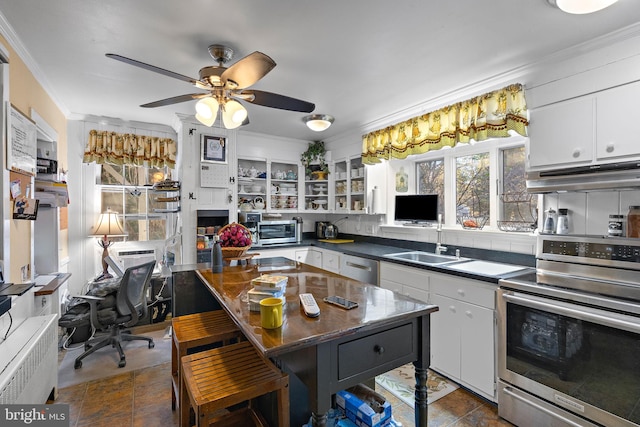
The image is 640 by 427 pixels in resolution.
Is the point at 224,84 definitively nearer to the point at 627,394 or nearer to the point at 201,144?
the point at 201,144

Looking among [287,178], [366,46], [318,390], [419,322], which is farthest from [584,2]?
[287,178]

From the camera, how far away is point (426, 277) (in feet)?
8.30

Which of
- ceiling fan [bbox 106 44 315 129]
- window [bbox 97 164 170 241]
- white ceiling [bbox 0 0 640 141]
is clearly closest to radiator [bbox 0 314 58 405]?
ceiling fan [bbox 106 44 315 129]

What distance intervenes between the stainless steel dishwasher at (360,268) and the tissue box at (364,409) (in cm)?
156

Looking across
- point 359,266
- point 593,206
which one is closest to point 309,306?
point 593,206

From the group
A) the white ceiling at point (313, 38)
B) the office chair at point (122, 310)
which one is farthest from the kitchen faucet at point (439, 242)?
the office chair at point (122, 310)

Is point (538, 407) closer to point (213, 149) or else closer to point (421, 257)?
point (421, 257)

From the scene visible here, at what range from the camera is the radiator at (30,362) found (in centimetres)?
139

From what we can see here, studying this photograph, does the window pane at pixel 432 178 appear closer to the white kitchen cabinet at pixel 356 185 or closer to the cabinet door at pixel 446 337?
the white kitchen cabinet at pixel 356 185

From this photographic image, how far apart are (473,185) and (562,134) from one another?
1.04 metres

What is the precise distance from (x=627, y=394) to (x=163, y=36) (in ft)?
10.7

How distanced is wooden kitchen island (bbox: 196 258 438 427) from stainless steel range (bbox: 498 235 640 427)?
991mm

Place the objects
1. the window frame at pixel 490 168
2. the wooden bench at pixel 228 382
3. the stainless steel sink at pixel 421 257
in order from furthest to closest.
Answer: 1. the stainless steel sink at pixel 421 257
2. the window frame at pixel 490 168
3. the wooden bench at pixel 228 382

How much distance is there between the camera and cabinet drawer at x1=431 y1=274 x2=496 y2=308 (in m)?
2.09
